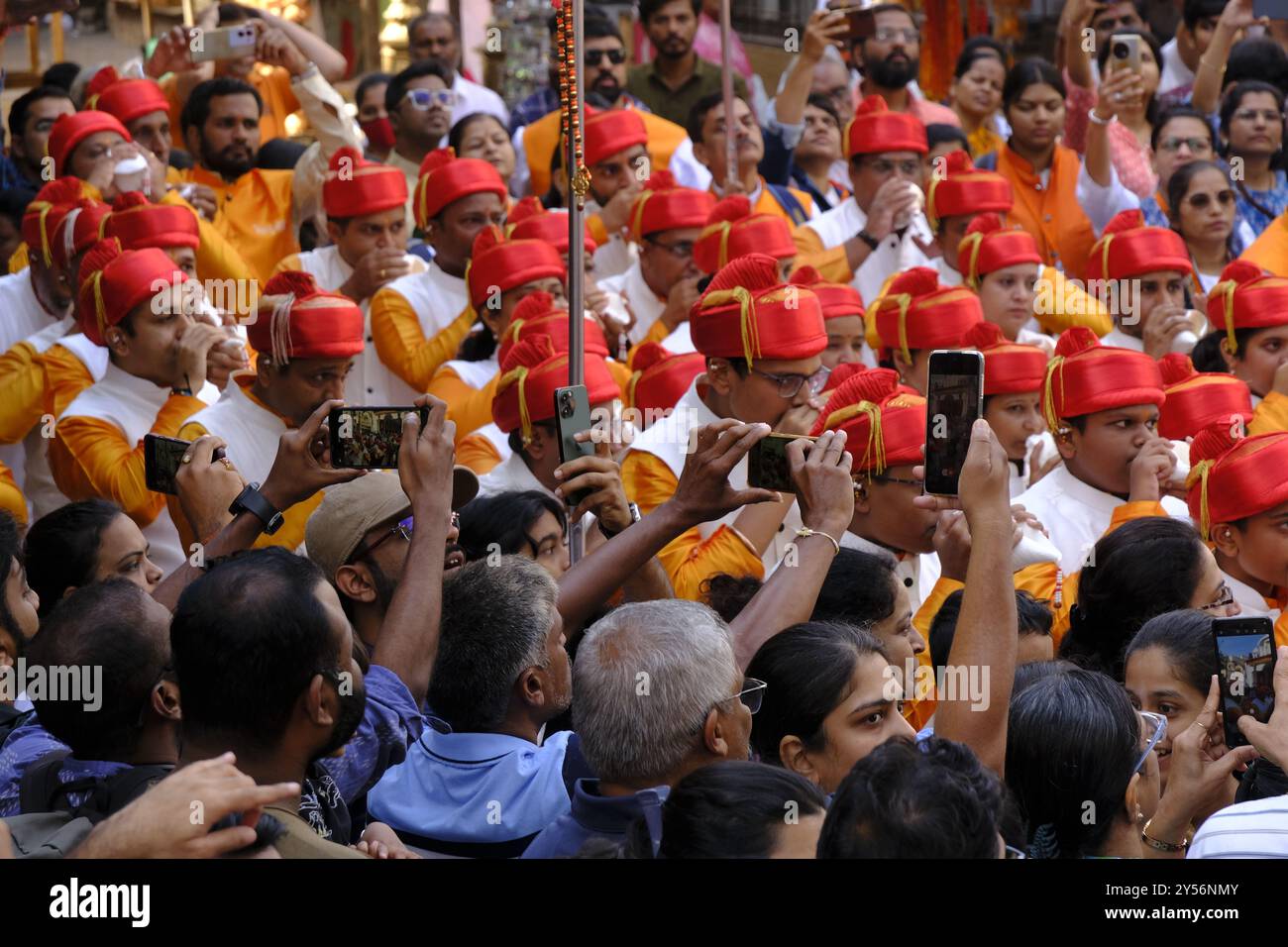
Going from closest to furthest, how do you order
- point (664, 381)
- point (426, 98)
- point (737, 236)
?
point (664, 381)
point (737, 236)
point (426, 98)

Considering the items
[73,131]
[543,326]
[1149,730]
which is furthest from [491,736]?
[73,131]

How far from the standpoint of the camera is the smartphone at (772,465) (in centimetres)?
378

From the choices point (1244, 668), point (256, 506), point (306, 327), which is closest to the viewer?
point (1244, 668)

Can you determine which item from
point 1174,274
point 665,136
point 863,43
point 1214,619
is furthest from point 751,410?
point 863,43

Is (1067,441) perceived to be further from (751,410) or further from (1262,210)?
(1262,210)

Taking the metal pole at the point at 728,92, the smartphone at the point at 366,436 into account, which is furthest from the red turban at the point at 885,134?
the smartphone at the point at 366,436

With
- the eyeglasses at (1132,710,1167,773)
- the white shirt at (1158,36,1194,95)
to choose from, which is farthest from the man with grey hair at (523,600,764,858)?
the white shirt at (1158,36,1194,95)

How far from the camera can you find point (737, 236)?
6.61 meters

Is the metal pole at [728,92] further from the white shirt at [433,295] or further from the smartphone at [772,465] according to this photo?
the smartphone at [772,465]

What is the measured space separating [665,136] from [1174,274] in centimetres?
277

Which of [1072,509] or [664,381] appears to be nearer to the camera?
[1072,509]

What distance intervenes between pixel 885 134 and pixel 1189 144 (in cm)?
156

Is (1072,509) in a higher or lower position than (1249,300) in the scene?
lower

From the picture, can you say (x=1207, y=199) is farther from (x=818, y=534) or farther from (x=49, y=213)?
(x=818, y=534)
